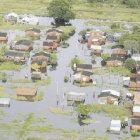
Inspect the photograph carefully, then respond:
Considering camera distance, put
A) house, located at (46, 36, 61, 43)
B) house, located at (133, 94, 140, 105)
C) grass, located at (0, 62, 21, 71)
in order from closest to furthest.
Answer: house, located at (133, 94, 140, 105) → grass, located at (0, 62, 21, 71) → house, located at (46, 36, 61, 43)

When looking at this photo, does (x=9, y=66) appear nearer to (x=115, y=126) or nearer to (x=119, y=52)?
(x=119, y=52)

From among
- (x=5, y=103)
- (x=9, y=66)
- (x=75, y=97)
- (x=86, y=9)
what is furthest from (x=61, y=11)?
(x=5, y=103)

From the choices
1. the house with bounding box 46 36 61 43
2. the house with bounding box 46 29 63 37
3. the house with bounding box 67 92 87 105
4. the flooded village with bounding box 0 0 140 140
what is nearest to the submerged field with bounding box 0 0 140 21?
the flooded village with bounding box 0 0 140 140

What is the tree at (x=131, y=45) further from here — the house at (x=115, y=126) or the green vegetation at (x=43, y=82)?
the house at (x=115, y=126)

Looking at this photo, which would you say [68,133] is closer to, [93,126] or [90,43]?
[93,126]

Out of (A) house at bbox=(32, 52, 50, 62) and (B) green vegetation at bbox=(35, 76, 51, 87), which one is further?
(A) house at bbox=(32, 52, 50, 62)

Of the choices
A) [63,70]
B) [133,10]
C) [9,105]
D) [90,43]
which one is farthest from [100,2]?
[9,105]

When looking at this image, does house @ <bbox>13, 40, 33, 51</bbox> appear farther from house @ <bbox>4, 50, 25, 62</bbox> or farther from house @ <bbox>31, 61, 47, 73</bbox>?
house @ <bbox>31, 61, 47, 73</bbox>

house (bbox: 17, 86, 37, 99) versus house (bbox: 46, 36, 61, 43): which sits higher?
house (bbox: 46, 36, 61, 43)
